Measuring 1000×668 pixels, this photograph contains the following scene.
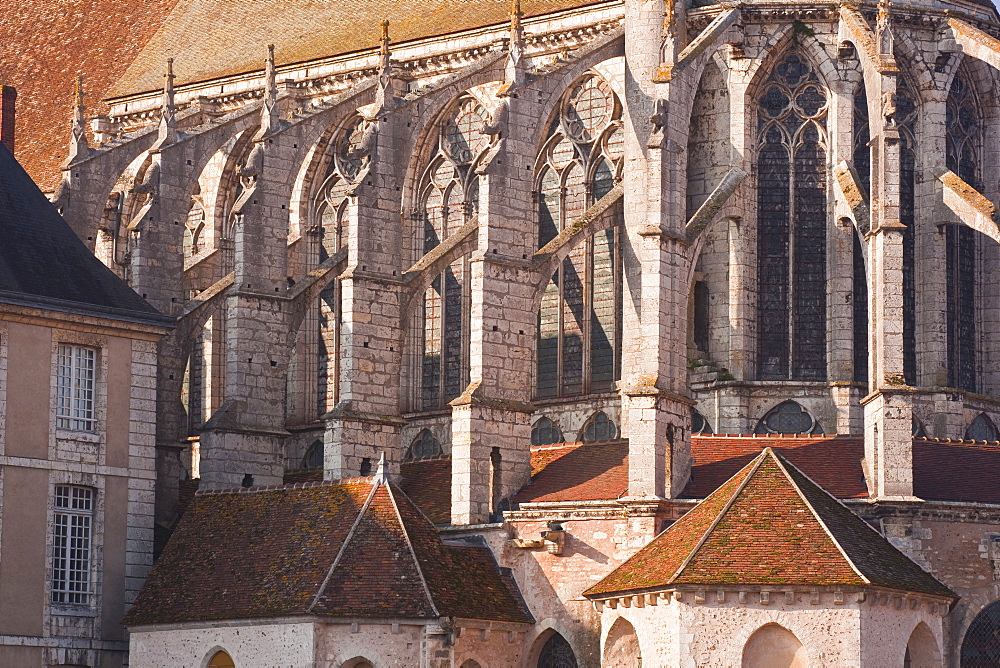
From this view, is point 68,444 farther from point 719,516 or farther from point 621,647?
point 719,516

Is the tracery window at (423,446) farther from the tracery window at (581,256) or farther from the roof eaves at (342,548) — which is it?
the roof eaves at (342,548)

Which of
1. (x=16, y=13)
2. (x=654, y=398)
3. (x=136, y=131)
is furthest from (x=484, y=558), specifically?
(x=16, y=13)

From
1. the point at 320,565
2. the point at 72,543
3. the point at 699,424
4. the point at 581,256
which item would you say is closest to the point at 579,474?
the point at 699,424

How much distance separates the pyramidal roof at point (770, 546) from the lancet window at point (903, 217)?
5010 millimetres

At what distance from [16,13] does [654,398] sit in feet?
79.1

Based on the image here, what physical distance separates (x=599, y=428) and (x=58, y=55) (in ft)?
61.1

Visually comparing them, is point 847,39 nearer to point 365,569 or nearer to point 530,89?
point 530,89

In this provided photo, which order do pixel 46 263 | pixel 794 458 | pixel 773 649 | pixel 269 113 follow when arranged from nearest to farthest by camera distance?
pixel 773 649 < pixel 794 458 < pixel 46 263 < pixel 269 113

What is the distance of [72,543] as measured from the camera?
34.0m

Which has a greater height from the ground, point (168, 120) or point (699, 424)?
point (168, 120)

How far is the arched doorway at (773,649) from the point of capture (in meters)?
29.3

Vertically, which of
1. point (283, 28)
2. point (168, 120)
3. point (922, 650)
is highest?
point (283, 28)

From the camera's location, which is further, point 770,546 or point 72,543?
point 72,543

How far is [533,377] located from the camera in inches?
1454
